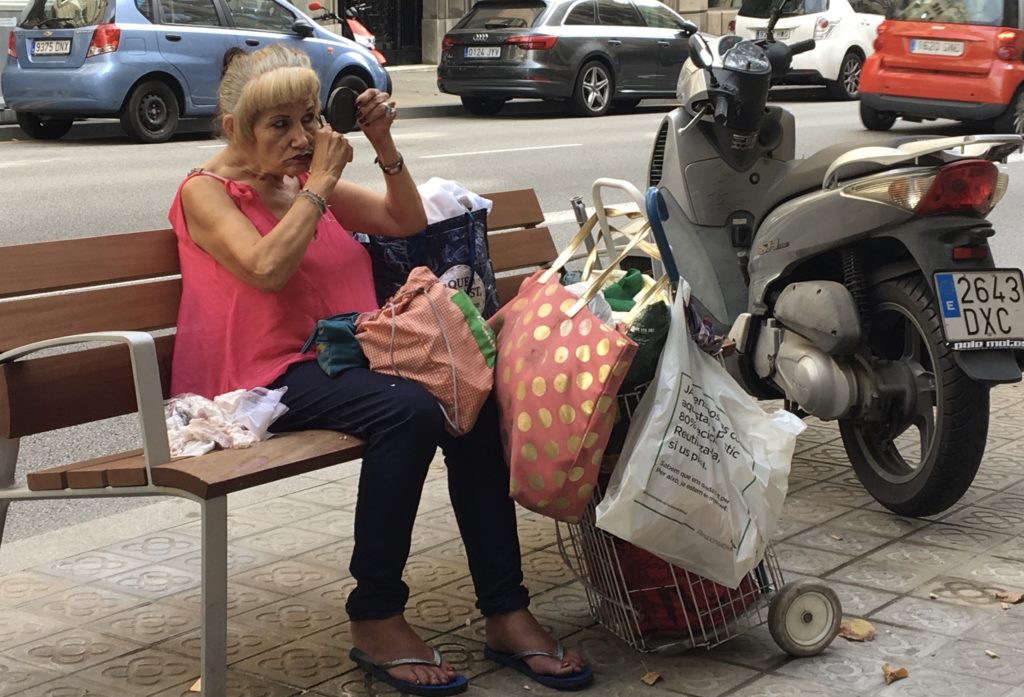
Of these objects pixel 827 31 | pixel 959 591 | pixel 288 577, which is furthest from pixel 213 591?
pixel 827 31

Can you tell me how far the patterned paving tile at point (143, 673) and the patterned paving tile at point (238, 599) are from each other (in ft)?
1.02

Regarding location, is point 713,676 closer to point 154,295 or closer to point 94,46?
point 154,295

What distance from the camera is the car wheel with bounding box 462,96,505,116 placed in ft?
66.8

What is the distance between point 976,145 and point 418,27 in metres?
24.4

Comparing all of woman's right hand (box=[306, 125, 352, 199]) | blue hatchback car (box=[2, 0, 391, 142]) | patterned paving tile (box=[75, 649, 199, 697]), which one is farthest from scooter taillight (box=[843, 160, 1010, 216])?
blue hatchback car (box=[2, 0, 391, 142])

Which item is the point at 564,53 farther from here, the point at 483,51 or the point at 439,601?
the point at 439,601

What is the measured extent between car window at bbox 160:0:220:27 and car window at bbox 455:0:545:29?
419cm

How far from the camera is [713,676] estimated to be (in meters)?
3.56

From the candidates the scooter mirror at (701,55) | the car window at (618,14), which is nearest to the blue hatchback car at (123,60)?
the car window at (618,14)

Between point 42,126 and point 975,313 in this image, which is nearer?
point 975,313

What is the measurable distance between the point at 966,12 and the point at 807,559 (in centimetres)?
1246

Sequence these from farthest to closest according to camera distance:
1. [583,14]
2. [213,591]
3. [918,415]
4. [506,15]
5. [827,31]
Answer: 1. [827,31]
2. [583,14]
3. [506,15]
4. [918,415]
5. [213,591]

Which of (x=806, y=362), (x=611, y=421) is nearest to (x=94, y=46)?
(x=806, y=362)

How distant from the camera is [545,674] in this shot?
11.6 ft
